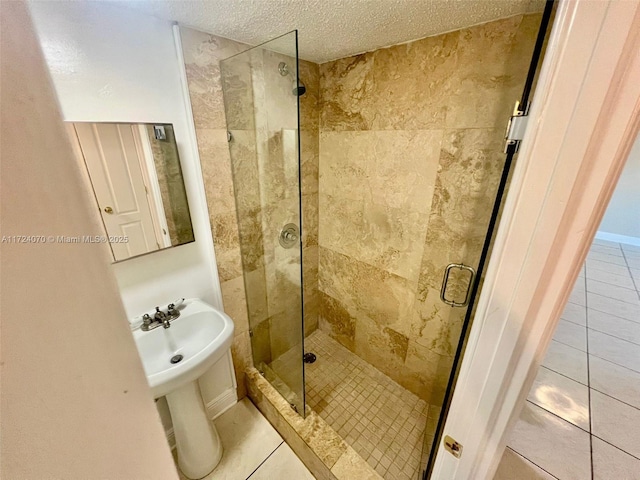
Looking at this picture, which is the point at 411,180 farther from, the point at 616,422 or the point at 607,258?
the point at 607,258

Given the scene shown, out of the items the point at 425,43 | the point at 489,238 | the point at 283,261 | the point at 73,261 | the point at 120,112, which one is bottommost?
the point at 283,261

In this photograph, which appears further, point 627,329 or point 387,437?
point 627,329

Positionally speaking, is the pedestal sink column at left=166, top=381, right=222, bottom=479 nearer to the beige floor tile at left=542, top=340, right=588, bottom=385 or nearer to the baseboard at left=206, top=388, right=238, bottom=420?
the baseboard at left=206, top=388, right=238, bottom=420

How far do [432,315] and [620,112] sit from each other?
4.38ft

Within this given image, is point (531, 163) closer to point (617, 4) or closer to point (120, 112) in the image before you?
point (617, 4)

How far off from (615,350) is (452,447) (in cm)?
247

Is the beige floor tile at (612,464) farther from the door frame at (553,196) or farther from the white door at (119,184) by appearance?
the white door at (119,184)

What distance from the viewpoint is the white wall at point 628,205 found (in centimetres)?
396

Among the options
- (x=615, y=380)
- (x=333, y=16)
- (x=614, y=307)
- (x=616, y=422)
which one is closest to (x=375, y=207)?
(x=333, y=16)

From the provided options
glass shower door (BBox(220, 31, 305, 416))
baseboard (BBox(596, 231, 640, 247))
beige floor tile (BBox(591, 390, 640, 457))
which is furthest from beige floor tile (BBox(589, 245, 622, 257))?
glass shower door (BBox(220, 31, 305, 416))

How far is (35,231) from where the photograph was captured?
0.81 ft

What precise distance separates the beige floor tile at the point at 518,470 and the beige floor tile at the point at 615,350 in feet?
4.27

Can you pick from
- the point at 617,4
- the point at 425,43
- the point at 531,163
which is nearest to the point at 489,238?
the point at 531,163

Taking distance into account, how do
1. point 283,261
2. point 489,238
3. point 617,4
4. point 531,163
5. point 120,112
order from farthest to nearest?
point 283,261 < point 120,112 < point 489,238 < point 531,163 < point 617,4
